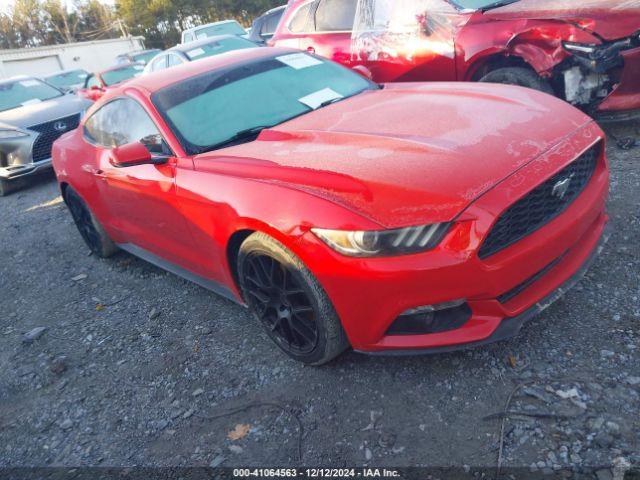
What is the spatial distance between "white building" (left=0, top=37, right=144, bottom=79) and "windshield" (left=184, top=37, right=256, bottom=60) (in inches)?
1082

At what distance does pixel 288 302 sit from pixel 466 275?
911 millimetres

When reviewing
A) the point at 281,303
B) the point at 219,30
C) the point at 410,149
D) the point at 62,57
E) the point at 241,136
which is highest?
the point at 62,57

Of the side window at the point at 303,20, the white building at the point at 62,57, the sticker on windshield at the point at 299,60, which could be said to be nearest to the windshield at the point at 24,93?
the side window at the point at 303,20

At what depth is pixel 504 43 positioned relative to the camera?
4.57 meters

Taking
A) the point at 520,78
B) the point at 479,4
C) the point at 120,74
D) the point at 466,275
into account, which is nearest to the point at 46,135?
the point at 120,74

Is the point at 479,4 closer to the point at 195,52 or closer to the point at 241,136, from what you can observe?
the point at 241,136

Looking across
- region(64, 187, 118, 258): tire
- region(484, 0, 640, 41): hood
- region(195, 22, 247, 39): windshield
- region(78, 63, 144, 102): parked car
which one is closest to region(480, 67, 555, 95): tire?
region(484, 0, 640, 41): hood

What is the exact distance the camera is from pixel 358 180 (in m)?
2.24

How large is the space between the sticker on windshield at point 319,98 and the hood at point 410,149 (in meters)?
0.16

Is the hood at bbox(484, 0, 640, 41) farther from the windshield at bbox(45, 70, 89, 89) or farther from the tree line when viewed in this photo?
the tree line

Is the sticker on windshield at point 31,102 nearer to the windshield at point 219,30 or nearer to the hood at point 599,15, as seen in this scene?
the windshield at point 219,30

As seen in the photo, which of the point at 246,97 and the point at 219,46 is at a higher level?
the point at 219,46

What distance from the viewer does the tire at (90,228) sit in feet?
14.7

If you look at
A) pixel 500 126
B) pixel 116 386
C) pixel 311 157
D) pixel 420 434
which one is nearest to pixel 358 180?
pixel 311 157
